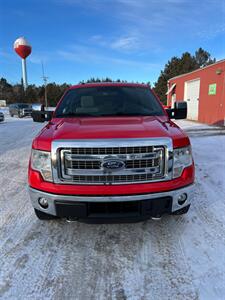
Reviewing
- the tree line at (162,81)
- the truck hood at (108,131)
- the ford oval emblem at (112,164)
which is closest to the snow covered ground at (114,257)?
the ford oval emblem at (112,164)

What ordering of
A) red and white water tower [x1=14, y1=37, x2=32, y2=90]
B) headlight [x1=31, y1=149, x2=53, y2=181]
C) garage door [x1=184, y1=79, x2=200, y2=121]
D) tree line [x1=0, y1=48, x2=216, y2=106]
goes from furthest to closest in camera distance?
red and white water tower [x1=14, y1=37, x2=32, y2=90]
tree line [x1=0, y1=48, x2=216, y2=106]
garage door [x1=184, y1=79, x2=200, y2=121]
headlight [x1=31, y1=149, x2=53, y2=181]

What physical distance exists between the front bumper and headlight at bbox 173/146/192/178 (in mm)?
199

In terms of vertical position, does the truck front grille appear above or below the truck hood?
below

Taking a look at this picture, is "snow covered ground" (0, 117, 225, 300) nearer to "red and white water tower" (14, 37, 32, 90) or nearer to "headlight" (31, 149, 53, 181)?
"headlight" (31, 149, 53, 181)

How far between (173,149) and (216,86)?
13972 mm

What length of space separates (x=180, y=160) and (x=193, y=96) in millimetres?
17262

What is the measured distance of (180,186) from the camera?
8.02 ft

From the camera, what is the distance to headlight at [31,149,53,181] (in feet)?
7.90

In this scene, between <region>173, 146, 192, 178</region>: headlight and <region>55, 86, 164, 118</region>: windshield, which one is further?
<region>55, 86, 164, 118</region>: windshield

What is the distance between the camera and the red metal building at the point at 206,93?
46.2 feet

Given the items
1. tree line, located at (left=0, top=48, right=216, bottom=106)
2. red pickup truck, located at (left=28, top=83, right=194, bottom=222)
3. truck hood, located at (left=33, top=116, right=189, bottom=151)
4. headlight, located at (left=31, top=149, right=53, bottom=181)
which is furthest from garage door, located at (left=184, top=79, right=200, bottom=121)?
headlight, located at (left=31, top=149, right=53, bottom=181)

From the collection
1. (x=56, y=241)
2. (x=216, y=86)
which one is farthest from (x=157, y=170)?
(x=216, y=86)

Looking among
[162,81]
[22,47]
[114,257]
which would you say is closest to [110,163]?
[114,257]

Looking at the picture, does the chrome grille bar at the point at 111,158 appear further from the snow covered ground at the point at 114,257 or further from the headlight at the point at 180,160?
the snow covered ground at the point at 114,257
